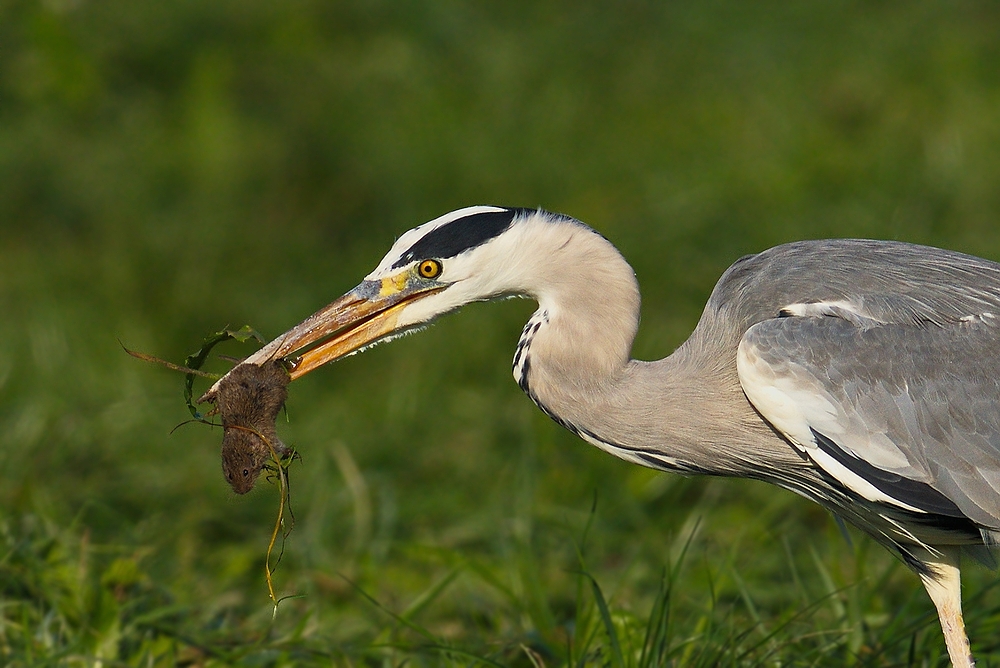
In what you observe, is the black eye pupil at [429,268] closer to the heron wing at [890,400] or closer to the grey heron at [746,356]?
the grey heron at [746,356]

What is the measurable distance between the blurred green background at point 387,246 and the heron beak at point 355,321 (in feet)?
2.58

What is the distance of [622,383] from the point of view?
142 inches

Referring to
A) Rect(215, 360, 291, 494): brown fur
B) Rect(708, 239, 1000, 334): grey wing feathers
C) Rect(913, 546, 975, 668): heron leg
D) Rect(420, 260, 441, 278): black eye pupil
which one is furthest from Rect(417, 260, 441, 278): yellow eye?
Rect(913, 546, 975, 668): heron leg

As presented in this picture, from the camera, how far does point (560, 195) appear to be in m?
9.18

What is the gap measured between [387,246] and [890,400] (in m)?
5.73

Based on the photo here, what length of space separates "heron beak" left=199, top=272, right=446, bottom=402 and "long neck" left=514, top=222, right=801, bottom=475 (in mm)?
358

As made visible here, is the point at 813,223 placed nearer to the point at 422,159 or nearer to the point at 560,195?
the point at 560,195

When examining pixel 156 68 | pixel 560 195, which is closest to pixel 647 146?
pixel 560 195

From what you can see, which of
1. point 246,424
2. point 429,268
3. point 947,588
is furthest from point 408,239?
point 947,588

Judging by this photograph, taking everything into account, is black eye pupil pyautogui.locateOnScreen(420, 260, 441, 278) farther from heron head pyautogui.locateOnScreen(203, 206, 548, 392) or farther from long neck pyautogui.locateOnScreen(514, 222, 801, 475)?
long neck pyautogui.locateOnScreen(514, 222, 801, 475)

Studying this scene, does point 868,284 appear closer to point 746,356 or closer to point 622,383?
point 746,356

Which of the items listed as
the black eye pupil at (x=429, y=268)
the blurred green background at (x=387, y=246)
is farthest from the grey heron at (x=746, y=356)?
the blurred green background at (x=387, y=246)

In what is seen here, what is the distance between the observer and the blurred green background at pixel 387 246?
4.41 meters

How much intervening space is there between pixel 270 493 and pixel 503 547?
1.27 metres
